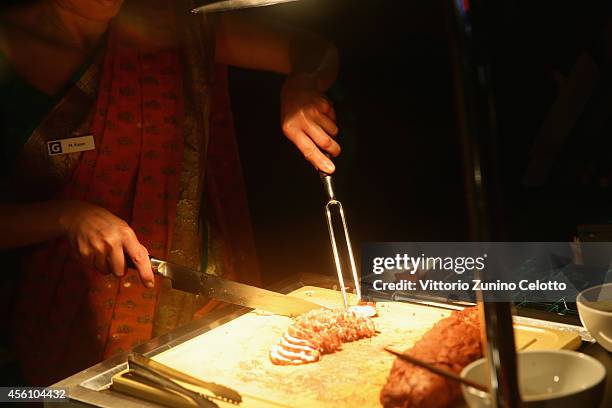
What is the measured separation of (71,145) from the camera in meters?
2.83

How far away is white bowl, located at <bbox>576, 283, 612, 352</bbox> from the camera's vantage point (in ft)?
6.24

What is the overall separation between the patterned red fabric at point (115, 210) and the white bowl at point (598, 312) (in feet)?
6.36

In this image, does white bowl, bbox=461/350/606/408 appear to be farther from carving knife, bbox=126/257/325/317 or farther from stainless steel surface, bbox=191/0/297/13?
carving knife, bbox=126/257/325/317

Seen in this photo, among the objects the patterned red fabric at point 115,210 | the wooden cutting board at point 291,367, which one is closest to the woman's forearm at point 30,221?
the patterned red fabric at point 115,210

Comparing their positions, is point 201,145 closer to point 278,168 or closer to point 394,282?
point 278,168

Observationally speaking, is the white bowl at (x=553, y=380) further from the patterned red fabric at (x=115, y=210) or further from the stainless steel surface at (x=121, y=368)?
the patterned red fabric at (x=115, y=210)

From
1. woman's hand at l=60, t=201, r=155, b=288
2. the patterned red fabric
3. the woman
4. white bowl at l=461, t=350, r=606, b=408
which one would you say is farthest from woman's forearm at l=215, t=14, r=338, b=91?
white bowl at l=461, t=350, r=606, b=408

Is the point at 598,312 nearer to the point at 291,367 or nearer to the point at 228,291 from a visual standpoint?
the point at 291,367

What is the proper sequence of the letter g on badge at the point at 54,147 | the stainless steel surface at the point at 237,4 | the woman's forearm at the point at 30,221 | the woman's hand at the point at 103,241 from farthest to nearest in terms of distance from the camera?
the letter g on badge at the point at 54,147 → the woman's forearm at the point at 30,221 → the woman's hand at the point at 103,241 → the stainless steel surface at the point at 237,4

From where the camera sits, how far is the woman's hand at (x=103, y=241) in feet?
7.84

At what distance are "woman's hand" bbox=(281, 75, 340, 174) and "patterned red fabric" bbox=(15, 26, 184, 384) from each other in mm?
656

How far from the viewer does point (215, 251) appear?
3447 millimetres

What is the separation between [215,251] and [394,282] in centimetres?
112

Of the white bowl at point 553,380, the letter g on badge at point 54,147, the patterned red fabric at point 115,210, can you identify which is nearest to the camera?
the white bowl at point 553,380
